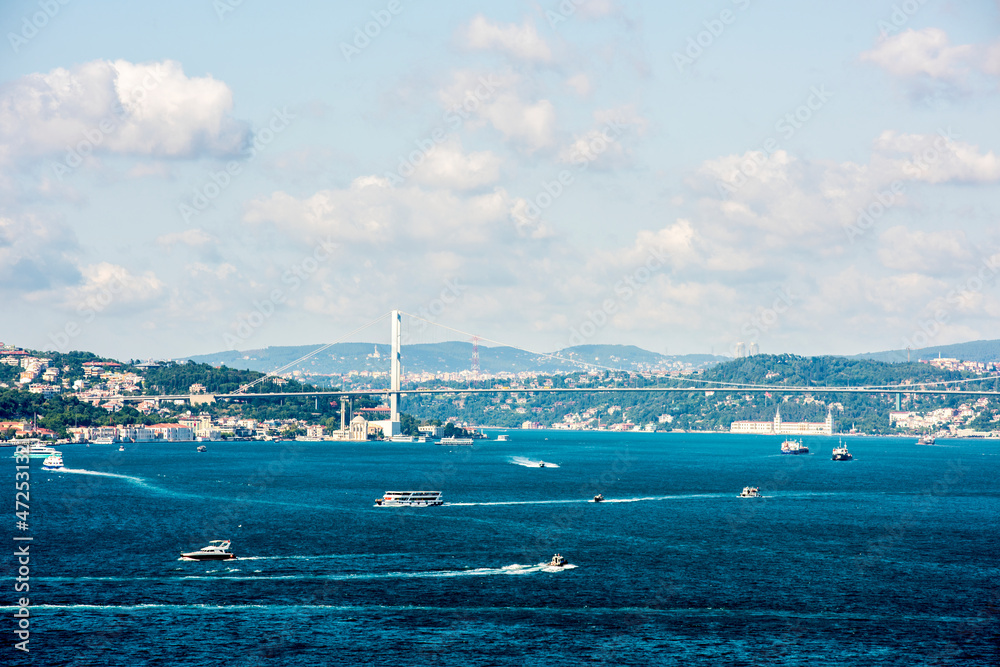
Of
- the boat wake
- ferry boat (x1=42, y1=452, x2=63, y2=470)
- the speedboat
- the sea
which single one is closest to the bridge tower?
the boat wake

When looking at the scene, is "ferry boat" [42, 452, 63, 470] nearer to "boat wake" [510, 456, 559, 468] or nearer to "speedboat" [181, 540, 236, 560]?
"boat wake" [510, 456, 559, 468]

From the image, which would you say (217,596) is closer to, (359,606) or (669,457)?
(359,606)

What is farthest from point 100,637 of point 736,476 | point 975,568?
point 736,476

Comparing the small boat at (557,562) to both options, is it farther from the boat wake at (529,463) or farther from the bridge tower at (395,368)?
the bridge tower at (395,368)

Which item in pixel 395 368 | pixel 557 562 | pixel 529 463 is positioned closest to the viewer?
pixel 557 562

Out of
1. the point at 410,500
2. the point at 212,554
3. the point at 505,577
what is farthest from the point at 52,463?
the point at 505,577

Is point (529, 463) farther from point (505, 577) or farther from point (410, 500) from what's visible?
point (505, 577)
